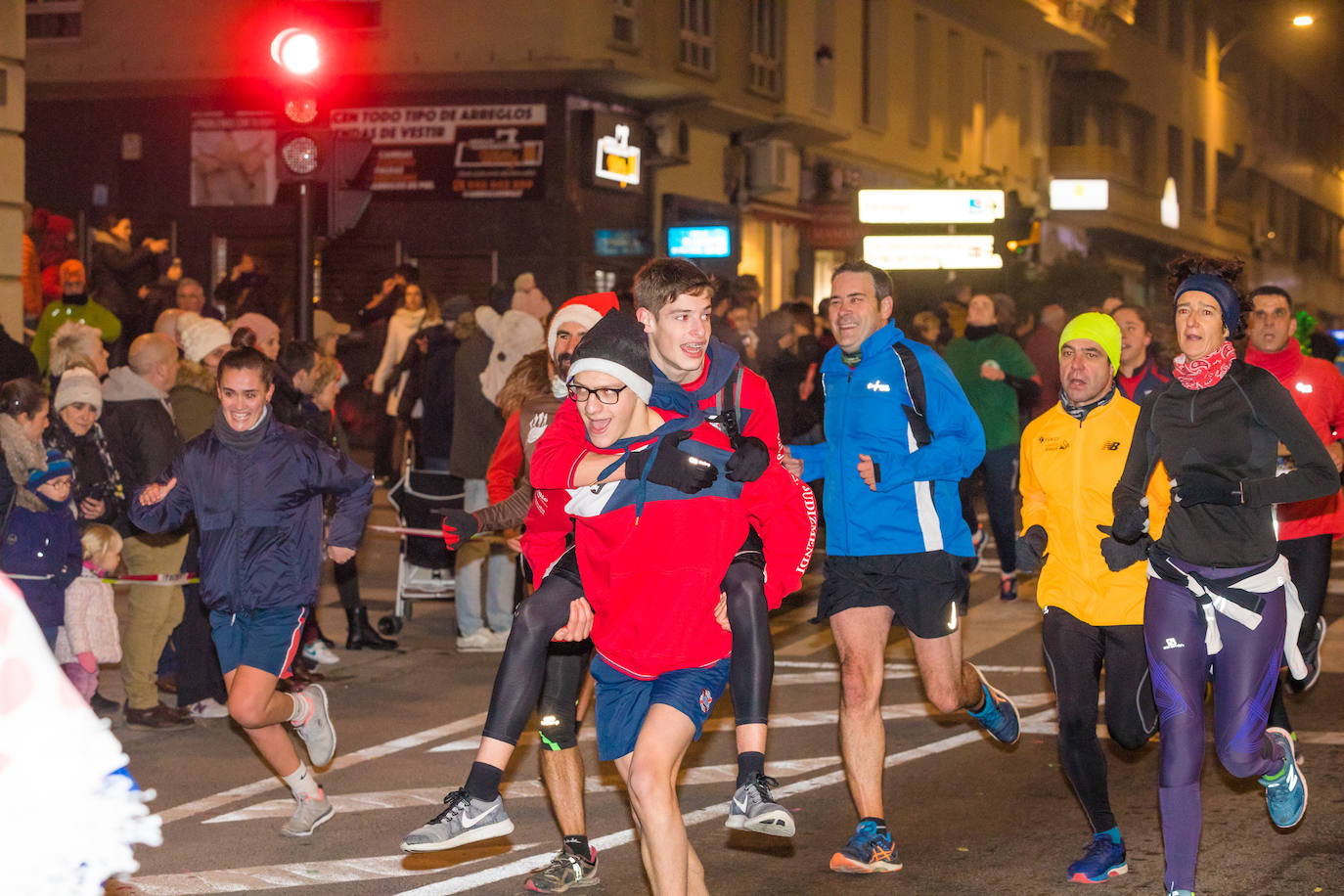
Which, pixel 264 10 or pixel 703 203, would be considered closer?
pixel 264 10

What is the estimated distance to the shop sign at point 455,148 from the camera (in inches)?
949

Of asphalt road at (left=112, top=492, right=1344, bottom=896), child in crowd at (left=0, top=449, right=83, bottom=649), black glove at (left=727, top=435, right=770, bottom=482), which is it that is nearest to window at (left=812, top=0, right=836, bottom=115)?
asphalt road at (left=112, top=492, right=1344, bottom=896)

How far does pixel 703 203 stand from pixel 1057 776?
20181 mm

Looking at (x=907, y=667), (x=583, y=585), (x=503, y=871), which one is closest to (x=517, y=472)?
(x=503, y=871)

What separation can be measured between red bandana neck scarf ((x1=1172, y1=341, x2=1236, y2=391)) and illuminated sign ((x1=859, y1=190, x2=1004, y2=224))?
18849mm

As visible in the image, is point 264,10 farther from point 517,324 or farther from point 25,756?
point 25,756

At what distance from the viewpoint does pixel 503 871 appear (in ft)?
20.6

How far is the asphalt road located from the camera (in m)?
6.15

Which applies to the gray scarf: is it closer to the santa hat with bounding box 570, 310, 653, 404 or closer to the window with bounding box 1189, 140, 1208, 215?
the santa hat with bounding box 570, 310, 653, 404

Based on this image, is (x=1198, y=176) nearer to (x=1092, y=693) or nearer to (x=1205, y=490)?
(x=1092, y=693)

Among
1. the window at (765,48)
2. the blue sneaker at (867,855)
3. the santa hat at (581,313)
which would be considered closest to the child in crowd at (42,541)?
the santa hat at (581,313)

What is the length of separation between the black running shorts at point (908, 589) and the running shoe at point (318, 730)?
208 centimetres

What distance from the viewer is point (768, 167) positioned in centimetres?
2808

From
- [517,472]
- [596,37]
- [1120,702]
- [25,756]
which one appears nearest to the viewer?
[25,756]
